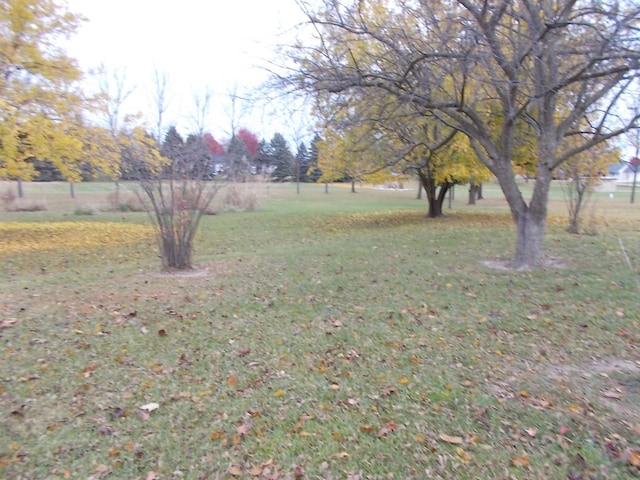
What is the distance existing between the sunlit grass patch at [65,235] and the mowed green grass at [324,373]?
158 inches

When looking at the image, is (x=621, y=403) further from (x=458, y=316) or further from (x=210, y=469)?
(x=210, y=469)

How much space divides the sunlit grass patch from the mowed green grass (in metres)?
4.02

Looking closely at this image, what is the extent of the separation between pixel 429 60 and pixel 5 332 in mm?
7270

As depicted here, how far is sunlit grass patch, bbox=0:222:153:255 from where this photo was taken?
40.2 ft

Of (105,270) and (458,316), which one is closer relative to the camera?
(458,316)

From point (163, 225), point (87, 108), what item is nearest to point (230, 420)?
point (163, 225)

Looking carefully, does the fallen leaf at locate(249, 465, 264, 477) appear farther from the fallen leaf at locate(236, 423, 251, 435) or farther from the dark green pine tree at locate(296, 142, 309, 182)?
the dark green pine tree at locate(296, 142, 309, 182)

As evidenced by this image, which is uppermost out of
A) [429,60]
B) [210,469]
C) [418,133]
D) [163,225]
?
[429,60]

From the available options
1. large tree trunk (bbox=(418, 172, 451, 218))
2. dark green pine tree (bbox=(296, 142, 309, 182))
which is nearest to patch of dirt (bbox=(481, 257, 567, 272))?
dark green pine tree (bbox=(296, 142, 309, 182))

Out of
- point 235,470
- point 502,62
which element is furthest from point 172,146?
point 235,470

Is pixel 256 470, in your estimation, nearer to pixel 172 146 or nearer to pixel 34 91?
pixel 172 146

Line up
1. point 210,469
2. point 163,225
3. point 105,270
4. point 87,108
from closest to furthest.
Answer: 1. point 210,469
2. point 163,225
3. point 105,270
4. point 87,108

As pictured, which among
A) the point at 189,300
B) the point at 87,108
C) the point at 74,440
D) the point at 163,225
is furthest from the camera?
the point at 87,108

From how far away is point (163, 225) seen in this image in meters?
8.37
